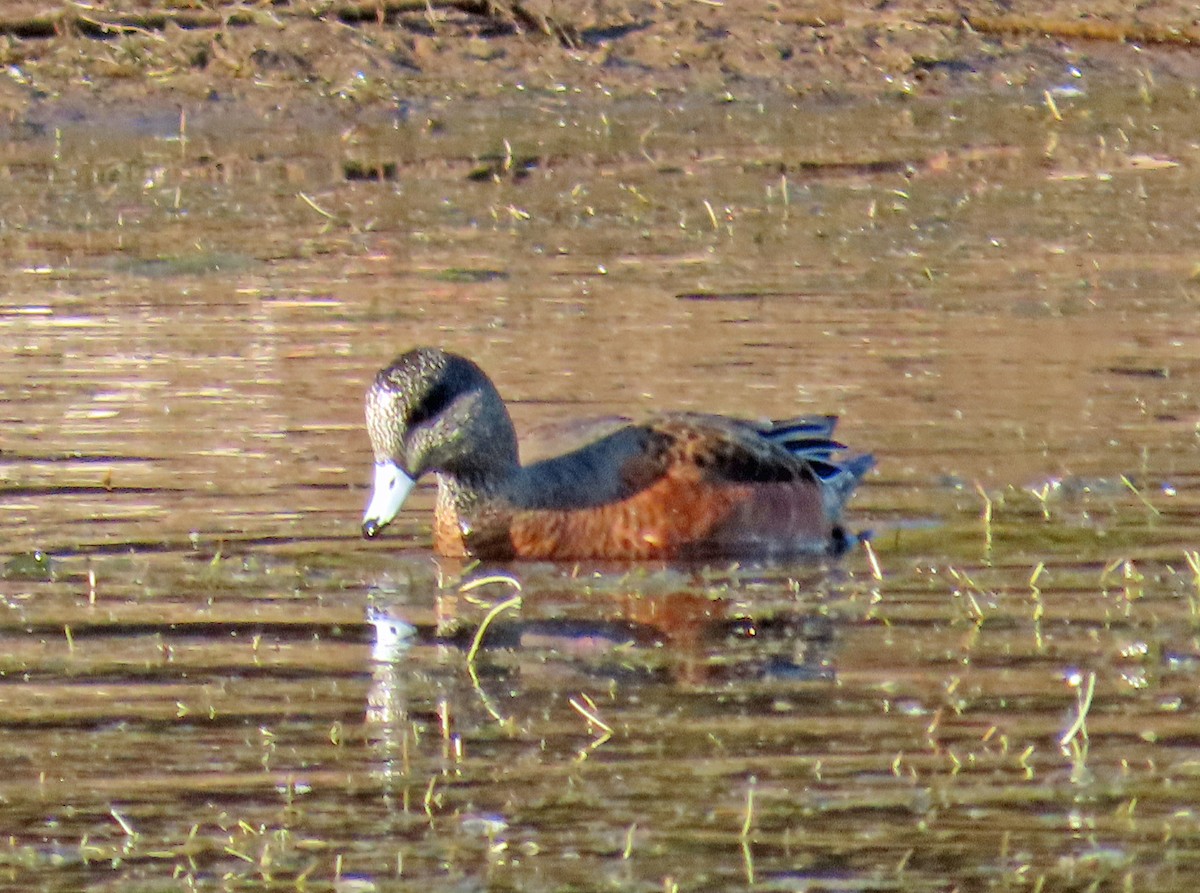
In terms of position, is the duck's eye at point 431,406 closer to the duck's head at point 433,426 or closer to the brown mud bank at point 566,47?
the duck's head at point 433,426

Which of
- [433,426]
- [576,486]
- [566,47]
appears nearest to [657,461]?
[576,486]

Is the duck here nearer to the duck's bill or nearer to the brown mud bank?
the duck's bill

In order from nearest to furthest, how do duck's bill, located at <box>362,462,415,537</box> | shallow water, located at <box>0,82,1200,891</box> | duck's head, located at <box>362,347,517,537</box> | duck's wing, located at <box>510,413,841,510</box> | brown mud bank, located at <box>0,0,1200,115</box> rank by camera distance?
shallow water, located at <box>0,82,1200,891</box>
duck's bill, located at <box>362,462,415,537</box>
duck's head, located at <box>362,347,517,537</box>
duck's wing, located at <box>510,413,841,510</box>
brown mud bank, located at <box>0,0,1200,115</box>

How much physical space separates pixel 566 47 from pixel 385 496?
9030 millimetres

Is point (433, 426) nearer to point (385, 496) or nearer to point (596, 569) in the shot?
point (385, 496)

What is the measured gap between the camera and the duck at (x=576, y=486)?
292 inches

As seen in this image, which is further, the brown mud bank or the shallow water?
the brown mud bank

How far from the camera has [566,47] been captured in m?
16.0

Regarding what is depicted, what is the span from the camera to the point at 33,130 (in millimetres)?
14461

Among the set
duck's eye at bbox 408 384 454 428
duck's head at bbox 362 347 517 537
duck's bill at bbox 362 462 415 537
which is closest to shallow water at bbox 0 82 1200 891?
duck's bill at bbox 362 462 415 537

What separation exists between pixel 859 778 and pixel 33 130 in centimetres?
1030

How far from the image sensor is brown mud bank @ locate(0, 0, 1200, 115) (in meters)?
15.1

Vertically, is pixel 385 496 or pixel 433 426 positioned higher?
pixel 433 426

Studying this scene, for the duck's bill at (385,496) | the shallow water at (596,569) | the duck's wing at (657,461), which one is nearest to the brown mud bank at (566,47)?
the shallow water at (596,569)
